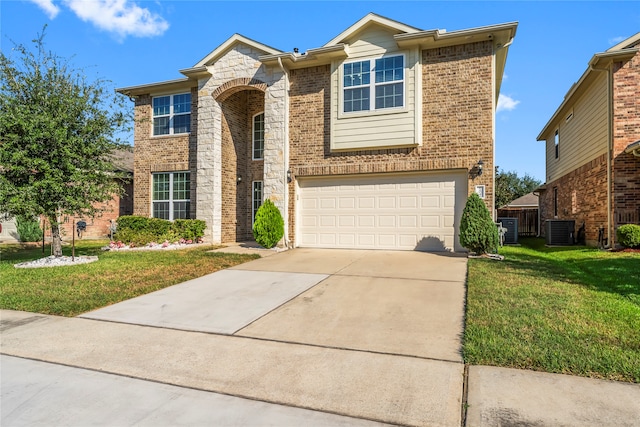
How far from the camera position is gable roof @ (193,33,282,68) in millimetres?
12109

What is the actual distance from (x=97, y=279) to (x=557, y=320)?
25.2ft

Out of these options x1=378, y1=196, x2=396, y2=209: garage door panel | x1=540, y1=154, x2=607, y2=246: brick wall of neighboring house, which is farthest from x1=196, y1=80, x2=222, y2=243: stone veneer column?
x1=540, y1=154, x2=607, y2=246: brick wall of neighboring house

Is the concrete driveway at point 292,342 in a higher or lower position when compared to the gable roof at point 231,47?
lower

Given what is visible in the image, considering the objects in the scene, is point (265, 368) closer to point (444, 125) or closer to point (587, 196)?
point (444, 125)

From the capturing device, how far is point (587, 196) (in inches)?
512

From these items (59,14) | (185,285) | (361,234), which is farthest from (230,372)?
(59,14)

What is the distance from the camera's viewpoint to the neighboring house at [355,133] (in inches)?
403

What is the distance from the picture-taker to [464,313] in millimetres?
4695

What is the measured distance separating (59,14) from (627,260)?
15.2 meters

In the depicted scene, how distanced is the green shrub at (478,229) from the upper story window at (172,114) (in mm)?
10571

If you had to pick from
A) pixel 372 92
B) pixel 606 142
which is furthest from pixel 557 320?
pixel 606 142

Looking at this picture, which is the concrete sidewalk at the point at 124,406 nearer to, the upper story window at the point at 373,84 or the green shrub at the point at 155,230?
the upper story window at the point at 373,84

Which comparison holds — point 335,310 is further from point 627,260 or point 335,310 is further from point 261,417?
point 627,260

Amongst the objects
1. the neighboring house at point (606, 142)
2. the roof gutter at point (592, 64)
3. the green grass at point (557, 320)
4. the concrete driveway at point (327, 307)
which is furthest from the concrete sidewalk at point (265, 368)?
the roof gutter at point (592, 64)
